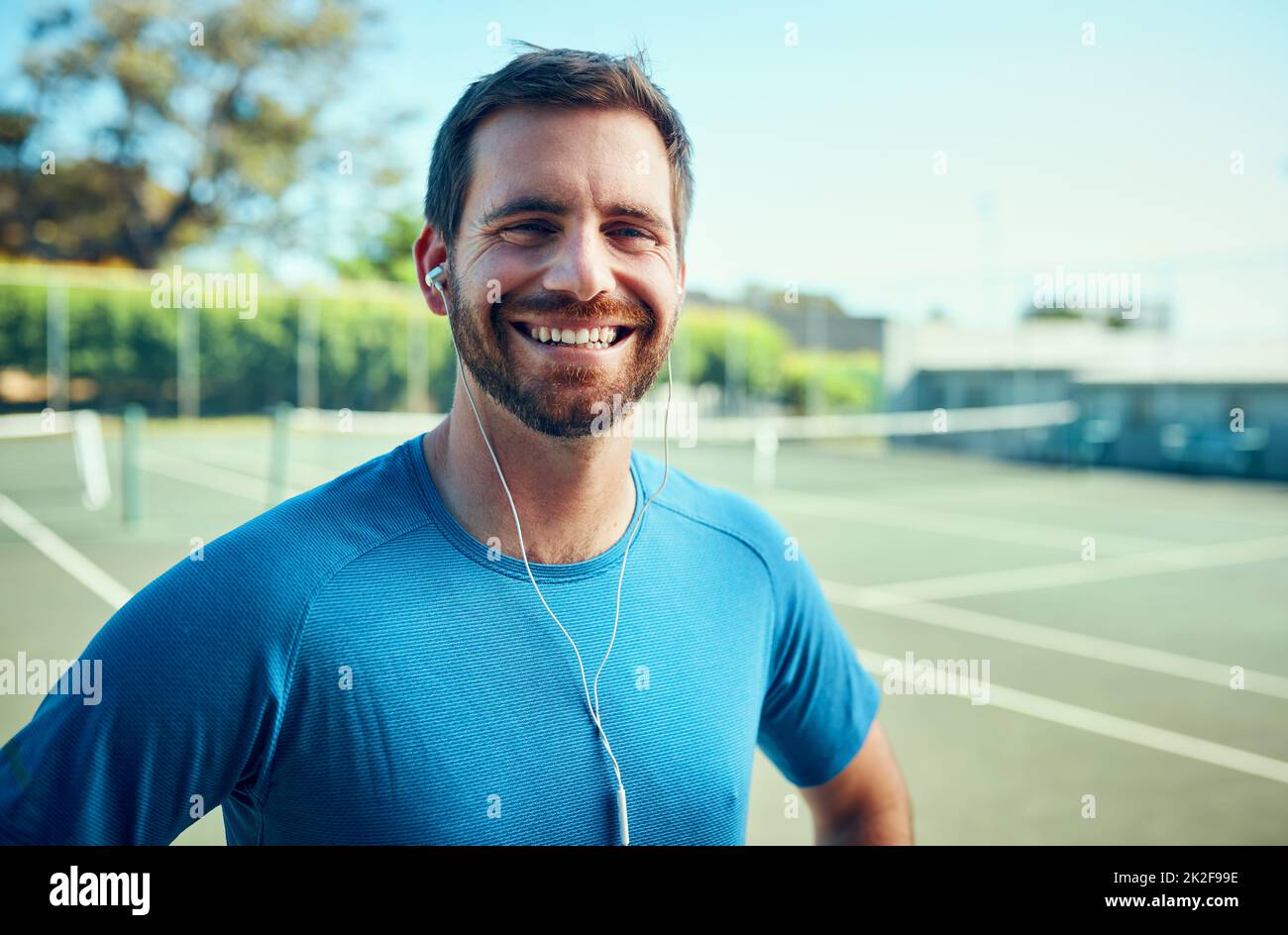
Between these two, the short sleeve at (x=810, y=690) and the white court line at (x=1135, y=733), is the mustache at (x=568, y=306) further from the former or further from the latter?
the white court line at (x=1135, y=733)

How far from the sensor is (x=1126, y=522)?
37.6 feet

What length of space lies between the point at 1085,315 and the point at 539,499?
792 inches

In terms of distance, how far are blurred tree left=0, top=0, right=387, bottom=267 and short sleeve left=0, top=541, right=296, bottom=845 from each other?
591 inches

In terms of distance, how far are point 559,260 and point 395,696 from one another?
541 millimetres

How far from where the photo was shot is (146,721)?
3.65 ft

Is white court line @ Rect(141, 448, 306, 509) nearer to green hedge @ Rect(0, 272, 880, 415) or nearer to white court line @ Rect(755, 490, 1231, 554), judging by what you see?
green hedge @ Rect(0, 272, 880, 415)

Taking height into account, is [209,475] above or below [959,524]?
above

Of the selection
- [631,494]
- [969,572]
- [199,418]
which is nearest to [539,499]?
[631,494]

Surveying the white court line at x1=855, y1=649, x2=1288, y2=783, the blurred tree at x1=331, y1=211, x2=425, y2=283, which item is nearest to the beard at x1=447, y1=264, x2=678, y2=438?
the white court line at x1=855, y1=649, x2=1288, y2=783

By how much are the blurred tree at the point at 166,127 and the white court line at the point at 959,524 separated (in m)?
9.70

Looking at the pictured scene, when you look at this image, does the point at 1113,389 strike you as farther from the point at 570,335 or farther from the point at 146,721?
the point at 146,721

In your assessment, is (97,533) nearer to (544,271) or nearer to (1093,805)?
(1093,805)

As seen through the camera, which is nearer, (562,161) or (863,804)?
(562,161)

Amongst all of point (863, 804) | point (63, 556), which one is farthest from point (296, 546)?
point (63, 556)
